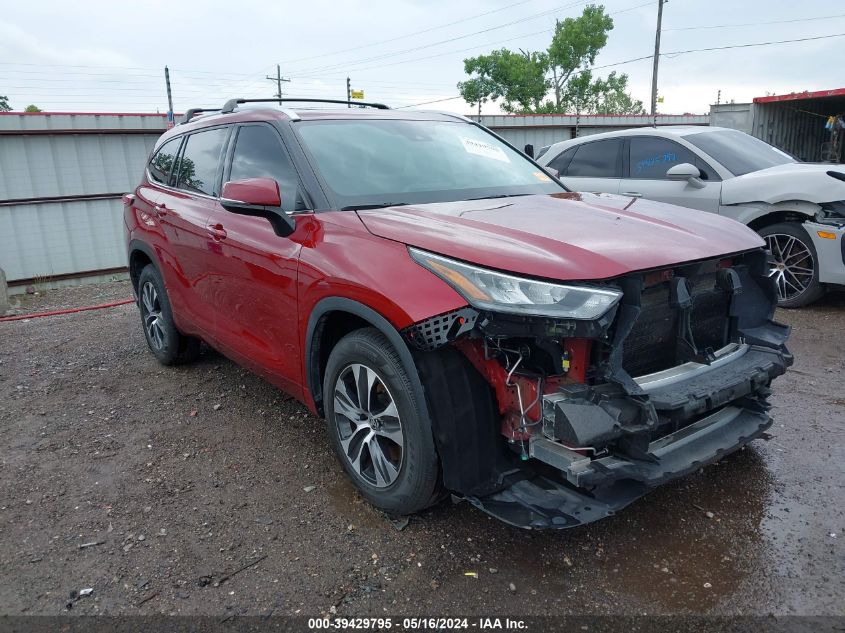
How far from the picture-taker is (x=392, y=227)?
107 inches

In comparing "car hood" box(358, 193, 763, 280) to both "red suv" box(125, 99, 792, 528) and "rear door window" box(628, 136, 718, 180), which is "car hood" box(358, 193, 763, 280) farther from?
"rear door window" box(628, 136, 718, 180)

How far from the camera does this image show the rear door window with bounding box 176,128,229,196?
13.1ft

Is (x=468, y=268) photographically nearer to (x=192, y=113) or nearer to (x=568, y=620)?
(x=568, y=620)

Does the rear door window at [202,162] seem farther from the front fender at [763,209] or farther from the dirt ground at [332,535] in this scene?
the front fender at [763,209]

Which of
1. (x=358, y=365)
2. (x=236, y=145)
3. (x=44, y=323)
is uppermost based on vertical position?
(x=236, y=145)

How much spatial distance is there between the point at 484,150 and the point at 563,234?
1555mm

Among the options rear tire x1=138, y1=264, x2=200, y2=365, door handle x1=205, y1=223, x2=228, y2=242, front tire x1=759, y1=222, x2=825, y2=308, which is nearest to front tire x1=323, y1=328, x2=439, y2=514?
door handle x1=205, y1=223, x2=228, y2=242

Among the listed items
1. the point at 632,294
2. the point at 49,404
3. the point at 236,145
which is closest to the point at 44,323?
the point at 49,404

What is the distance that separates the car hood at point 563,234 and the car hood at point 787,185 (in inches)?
138

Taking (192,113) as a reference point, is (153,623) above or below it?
below

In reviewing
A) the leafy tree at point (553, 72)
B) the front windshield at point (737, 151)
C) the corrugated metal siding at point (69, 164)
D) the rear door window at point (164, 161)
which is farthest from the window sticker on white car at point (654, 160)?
the leafy tree at point (553, 72)

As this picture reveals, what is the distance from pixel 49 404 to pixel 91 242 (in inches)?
271

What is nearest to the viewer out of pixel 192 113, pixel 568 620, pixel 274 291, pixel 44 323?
pixel 568 620

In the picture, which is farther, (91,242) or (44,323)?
(91,242)
